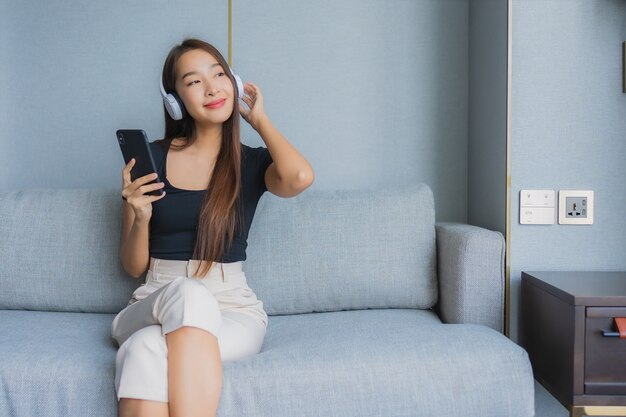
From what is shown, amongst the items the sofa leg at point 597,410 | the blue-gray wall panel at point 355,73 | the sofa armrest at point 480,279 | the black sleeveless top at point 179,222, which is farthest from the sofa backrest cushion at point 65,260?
the sofa leg at point 597,410

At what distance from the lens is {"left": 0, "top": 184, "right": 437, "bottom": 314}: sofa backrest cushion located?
1.67m

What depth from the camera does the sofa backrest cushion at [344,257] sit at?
1671 mm

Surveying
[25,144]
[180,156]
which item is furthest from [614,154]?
[25,144]

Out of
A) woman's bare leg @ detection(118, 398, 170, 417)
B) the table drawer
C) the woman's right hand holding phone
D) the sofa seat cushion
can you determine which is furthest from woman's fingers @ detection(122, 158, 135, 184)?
the table drawer

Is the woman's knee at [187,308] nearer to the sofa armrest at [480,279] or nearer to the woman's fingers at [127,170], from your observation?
the woman's fingers at [127,170]

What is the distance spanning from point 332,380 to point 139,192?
2.28 ft

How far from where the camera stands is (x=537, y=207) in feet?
5.23

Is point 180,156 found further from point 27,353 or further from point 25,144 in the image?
point 25,144

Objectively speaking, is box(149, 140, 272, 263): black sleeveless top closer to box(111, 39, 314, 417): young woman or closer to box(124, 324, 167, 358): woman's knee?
box(111, 39, 314, 417): young woman

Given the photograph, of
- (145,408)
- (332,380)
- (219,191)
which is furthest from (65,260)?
(332,380)

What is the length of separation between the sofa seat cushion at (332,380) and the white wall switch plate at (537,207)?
486mm

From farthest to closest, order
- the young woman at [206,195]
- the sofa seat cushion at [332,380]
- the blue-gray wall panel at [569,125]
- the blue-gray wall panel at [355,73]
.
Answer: the blue-gray wall panel at [355,73] → the blue-gray wall panel at [569,125] → the young woman at [206,195] → the sofa seat cushion at [332,380]

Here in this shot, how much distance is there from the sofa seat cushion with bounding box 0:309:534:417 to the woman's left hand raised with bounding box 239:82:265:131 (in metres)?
0.63

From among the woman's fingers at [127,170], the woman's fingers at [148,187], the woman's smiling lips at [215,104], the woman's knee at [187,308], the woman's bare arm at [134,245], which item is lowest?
the woman's knee at [187,308]
